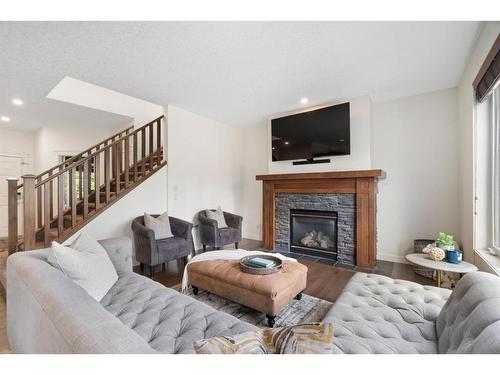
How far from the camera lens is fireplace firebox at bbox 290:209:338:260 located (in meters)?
3.50

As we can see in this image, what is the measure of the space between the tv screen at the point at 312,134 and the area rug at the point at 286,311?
219 centimetres

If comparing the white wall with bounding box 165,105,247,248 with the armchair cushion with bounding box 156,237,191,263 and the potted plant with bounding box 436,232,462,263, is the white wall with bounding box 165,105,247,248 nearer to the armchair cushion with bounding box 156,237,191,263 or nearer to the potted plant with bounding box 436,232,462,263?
the armchair cushion with bounding box 156,237,191,263

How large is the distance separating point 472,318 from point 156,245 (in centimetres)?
282

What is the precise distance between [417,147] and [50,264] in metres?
4.23

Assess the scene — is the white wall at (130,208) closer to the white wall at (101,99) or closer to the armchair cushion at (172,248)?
the armchair cushion at (172,248)

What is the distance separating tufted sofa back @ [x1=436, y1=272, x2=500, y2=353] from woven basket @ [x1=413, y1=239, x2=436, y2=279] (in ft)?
6.46

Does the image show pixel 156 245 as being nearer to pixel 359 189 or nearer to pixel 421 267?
pixel 359 189

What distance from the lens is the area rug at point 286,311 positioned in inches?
70.9

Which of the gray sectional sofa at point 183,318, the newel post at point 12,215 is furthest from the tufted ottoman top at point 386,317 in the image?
the newel post at point 12,215

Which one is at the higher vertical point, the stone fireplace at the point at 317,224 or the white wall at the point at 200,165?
the white wall at the point at 200,165

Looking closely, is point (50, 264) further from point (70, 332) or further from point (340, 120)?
point (340, 120)

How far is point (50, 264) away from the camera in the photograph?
1.35 metres

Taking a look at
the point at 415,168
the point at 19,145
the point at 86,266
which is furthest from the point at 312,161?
the point at 19,145

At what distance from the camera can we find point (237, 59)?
2.24 m
